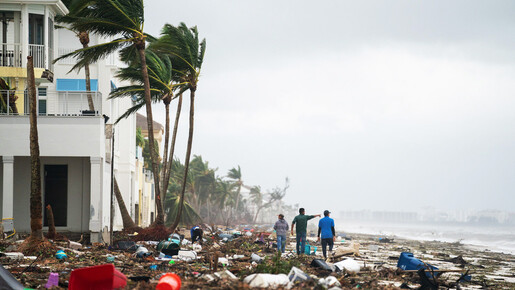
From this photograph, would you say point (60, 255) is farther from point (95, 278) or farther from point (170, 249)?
point (95, 278)

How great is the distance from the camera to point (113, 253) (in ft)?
63.0

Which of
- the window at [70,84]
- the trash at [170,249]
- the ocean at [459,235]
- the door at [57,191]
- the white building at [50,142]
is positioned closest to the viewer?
the trash at [170,249]

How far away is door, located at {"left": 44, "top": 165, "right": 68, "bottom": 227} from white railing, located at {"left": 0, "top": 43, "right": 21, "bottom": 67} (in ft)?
15.7

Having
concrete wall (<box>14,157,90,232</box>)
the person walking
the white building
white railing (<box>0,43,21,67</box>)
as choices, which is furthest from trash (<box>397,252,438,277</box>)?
white railing (<box>0,43,21,67</box>)

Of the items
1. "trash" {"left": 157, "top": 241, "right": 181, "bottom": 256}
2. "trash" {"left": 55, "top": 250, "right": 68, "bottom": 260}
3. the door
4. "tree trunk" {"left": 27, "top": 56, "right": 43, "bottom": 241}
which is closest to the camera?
"trash" {"left": 55, "top": 250, "right": 68, "bottom": 260}

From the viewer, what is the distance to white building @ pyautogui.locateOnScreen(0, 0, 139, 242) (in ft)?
69.7

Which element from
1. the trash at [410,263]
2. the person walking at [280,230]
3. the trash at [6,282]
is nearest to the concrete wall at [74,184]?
the person walking at [280,230]

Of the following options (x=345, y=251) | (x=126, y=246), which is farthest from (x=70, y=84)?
(x=345, y=251)

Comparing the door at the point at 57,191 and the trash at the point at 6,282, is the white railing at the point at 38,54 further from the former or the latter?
the trash at the point at 6,282

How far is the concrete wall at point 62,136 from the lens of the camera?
2122 cm

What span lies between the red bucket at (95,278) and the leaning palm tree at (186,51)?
19479 mm

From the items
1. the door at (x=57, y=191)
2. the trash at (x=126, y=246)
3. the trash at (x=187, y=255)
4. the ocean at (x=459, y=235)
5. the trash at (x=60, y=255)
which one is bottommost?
the ocean at (x=459, y=235)

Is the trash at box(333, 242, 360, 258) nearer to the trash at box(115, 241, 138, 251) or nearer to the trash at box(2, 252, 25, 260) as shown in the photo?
the trash at box(115, 241, 138, 251)

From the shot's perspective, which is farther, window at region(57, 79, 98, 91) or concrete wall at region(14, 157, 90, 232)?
window at region(57, 79, 98, 91)
